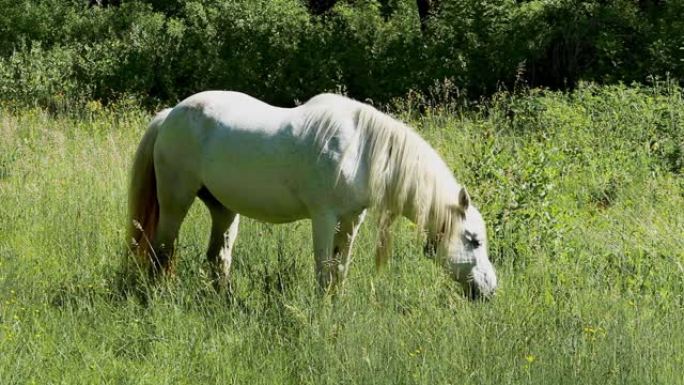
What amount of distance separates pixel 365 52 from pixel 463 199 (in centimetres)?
938

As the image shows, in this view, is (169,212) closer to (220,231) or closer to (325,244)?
(220,231)

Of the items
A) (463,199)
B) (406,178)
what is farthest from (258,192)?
(463,199)

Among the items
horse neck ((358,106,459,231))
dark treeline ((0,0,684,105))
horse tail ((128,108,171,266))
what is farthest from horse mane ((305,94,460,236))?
dark treeline ((0,0,684,105))

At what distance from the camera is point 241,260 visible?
6000 mm

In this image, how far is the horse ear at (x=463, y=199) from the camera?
16.0ft

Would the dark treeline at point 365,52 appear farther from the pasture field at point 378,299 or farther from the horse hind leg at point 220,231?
the horse hind leg at point 220,231

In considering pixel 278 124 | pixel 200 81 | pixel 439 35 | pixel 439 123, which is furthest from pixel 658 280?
pixel 200 81

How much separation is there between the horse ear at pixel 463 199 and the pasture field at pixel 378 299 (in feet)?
1.33

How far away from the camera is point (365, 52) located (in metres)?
14.0

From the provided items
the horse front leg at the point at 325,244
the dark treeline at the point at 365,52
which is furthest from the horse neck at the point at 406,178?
the dark treeline at the point at 365,52

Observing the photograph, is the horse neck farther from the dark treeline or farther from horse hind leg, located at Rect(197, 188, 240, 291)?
the dark treeline

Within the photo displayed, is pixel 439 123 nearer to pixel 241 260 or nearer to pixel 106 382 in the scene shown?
pixel 241 260

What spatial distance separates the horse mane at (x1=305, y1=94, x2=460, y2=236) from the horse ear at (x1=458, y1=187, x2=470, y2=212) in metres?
0.05

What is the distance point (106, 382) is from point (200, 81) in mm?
10886
